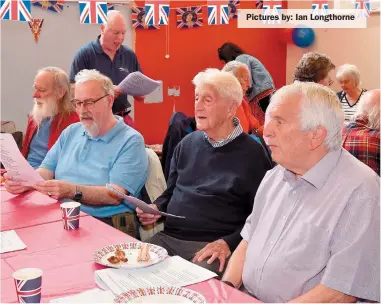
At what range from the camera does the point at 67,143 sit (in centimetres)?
286

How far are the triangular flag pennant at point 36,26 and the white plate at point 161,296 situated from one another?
14.7 ft

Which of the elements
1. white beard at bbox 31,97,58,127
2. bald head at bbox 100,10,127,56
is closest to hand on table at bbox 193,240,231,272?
white beard at bbox 31,97,58,127

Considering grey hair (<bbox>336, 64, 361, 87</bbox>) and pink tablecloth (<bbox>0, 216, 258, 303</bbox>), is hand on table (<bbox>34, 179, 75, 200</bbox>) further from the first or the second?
grey hair (<bbox>336, 64, 361, 87</bbox>)

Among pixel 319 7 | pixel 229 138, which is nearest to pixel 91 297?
pixel 229 138

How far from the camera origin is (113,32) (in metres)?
4.14

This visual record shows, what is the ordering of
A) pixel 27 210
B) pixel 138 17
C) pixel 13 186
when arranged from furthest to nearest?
pixel 138 17, pixel 13 186, pixel 27 210

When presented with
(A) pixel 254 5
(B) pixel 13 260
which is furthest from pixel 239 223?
(A) pixel 254 5

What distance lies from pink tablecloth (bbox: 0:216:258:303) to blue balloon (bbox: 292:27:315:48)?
5509 mm

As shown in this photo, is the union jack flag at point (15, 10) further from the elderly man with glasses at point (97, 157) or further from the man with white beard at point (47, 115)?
the elderly man with glasses at point (97, 157)

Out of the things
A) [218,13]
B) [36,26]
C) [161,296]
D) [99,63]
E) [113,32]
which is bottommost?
[161,296]

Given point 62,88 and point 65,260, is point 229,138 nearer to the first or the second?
point 65,260

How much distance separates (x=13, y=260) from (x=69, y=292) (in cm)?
33

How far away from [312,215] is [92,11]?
423cm

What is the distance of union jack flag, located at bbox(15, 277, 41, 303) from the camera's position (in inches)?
47.4
